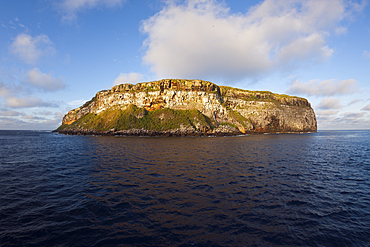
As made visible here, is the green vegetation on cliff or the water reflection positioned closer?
the water reflection

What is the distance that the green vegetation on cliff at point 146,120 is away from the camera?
3533 inches

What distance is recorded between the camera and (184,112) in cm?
9962

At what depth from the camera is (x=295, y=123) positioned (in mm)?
130875

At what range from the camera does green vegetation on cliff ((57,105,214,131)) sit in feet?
294

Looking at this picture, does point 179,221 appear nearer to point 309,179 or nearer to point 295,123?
point 309,179

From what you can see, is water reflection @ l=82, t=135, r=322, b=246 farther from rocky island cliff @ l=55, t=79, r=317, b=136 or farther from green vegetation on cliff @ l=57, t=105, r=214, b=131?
green vegetation on cliff @ l=57, t=105, r=214, b=131

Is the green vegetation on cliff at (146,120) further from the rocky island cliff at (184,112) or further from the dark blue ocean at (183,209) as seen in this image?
the dark blue ocean at (183,209)

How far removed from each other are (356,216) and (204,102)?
98.5 m

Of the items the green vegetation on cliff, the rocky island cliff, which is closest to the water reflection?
the rocky island cliff

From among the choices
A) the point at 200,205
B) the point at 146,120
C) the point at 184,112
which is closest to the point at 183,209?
the point at 200,205

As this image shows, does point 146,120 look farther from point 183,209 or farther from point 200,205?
point 183,209

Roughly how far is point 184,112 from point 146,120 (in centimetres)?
2456

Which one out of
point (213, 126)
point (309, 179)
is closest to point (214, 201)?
point (309, 179)

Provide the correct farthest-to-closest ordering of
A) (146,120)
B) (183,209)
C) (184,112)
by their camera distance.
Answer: (184,112)
(146,120)
(183,209)
